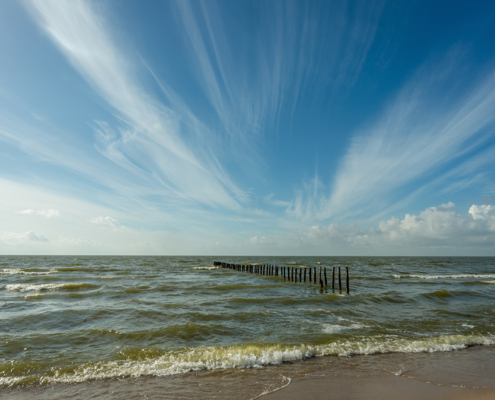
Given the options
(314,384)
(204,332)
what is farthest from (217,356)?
(314,384)

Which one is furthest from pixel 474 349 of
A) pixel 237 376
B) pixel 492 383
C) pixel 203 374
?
pixel 203 374

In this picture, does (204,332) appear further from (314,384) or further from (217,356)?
(314,384)

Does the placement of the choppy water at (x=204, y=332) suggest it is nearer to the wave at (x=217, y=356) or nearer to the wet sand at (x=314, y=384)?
the wave at (x=217, y=356)

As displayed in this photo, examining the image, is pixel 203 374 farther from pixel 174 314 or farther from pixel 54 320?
pixel 54 320

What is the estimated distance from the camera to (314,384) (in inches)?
239

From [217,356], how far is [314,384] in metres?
3.03

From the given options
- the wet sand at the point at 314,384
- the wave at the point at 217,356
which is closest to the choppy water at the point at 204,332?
the wave at the point at 217,356

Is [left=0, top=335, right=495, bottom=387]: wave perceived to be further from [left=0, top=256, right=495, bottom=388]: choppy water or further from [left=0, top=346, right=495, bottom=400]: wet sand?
[left=0, top=346, right=495, bottom=400]: wet sand

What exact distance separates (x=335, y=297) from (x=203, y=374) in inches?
595

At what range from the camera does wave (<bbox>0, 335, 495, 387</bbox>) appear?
679 centimetres

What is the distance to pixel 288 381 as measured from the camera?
6238mm

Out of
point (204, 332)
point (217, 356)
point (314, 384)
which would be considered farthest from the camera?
point (204, 332)

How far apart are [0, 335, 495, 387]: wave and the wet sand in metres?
0.34

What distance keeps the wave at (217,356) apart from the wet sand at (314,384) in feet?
1.11
